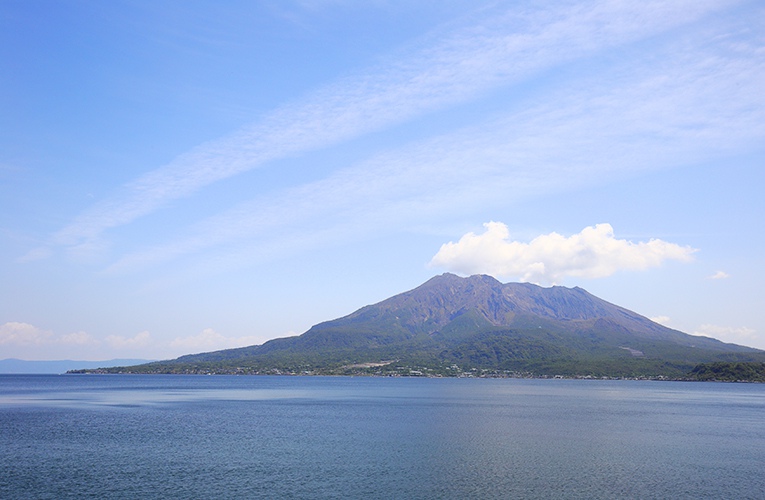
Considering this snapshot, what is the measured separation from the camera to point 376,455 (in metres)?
61.9

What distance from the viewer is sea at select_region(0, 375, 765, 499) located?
154 ft

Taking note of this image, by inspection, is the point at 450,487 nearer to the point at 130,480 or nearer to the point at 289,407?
the point at 130,480

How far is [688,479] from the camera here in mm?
52406

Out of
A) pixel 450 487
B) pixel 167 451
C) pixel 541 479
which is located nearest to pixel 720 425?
pixel 541 479

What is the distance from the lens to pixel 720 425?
95312 mm

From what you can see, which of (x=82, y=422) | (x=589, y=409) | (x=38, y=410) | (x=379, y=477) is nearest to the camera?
(x=379, y=477)

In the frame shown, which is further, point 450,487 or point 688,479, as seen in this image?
point 688,479

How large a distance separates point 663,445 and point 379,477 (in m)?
42.8

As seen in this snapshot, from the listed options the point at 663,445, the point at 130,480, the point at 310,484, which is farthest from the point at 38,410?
the point at 663,445

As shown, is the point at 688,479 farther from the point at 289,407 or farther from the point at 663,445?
the point at 289,407

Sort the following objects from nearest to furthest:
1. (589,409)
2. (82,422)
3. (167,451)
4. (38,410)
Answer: (167,451) → (82,422) → (38,410) → (589,409)

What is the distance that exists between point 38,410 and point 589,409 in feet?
378

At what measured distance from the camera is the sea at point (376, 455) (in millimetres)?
46906

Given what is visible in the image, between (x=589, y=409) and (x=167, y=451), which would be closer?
(x=167, y=451)
